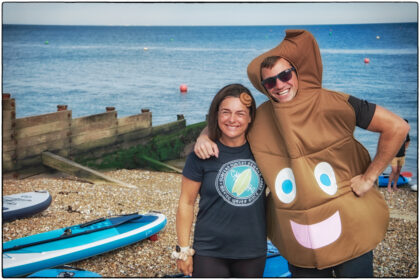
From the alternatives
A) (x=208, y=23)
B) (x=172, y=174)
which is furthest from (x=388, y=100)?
(x=208, y=23)

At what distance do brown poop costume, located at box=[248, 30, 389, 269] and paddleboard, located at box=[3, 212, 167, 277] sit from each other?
9.44ft

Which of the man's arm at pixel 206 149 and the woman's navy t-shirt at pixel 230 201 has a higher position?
the man's arm at pixel 206 149

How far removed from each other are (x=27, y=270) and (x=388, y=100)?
1513 cm

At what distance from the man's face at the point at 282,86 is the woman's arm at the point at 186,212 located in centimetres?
65

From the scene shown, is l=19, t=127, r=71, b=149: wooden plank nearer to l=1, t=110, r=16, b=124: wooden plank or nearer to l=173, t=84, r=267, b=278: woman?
l=1, t=110, r=16, b=124: wooden plank

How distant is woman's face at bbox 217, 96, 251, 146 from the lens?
2447mm

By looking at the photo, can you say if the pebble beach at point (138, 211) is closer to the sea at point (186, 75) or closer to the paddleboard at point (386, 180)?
the paddleboard at point (386, 180)

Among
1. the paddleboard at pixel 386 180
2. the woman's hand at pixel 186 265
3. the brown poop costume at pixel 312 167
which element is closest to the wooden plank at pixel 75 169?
the paddleboard at pixel 386 180

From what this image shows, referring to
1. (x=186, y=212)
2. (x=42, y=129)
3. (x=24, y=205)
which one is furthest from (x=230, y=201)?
(x=42, y=129)

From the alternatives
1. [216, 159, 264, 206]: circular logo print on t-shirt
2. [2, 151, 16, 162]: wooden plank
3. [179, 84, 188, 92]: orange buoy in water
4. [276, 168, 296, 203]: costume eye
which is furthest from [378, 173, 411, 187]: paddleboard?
[179, 84, 188, 92]: orange buoy in water

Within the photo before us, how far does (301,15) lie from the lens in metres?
4.81

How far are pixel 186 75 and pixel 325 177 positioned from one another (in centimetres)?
2382

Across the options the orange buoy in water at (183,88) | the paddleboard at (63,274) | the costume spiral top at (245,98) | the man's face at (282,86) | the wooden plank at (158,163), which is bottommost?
the paddleboard at (63,274)

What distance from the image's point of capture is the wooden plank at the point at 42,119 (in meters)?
7.67
